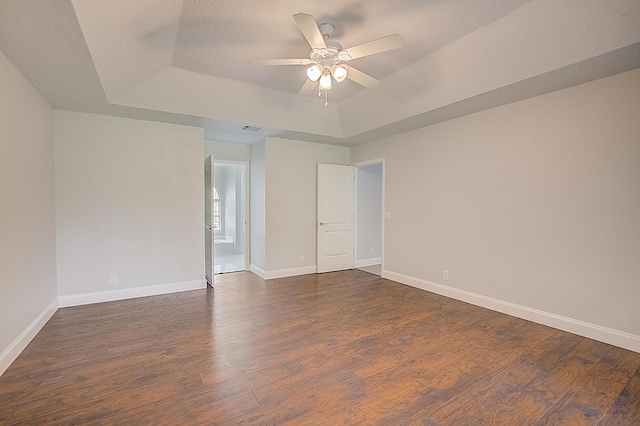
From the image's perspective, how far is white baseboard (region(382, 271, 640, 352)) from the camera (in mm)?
2693

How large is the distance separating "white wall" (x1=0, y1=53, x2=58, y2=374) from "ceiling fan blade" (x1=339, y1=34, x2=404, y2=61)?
272 cm

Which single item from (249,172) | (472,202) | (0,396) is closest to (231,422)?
(0,396)

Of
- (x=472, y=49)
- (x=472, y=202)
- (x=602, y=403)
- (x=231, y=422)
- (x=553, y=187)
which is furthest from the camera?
(x=472, y=202)

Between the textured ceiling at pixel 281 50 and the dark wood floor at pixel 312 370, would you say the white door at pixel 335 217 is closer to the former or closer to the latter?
the textured ceiling at pixel 281 50

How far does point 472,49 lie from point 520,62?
443 millimetres

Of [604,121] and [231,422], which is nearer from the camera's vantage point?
[231,422]

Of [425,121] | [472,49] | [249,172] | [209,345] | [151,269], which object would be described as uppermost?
[472,49]

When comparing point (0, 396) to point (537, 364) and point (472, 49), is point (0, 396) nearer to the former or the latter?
point (537, 364)

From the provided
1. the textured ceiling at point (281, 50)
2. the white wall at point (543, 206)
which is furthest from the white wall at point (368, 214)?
the textured ceiling at point (281, 50)

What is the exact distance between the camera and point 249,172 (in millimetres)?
5863

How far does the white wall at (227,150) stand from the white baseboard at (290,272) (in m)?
2.27

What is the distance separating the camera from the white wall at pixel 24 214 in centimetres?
237

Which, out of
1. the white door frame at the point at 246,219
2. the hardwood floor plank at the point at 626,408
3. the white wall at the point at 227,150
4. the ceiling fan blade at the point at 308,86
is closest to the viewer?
the hardwood floor plank at the point at 626,408

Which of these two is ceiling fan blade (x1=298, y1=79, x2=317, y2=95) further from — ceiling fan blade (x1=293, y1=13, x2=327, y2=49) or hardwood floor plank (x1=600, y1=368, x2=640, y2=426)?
hardwood floor plank (x1=600, y1=368, x2=640, y2=426)
